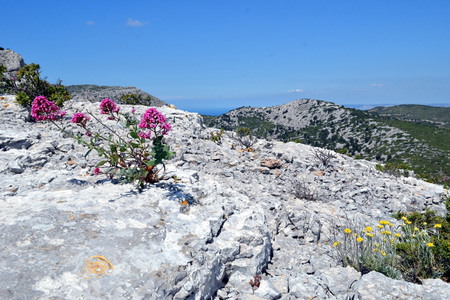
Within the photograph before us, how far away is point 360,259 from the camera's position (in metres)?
4.44

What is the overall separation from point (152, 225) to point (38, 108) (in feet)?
11.3

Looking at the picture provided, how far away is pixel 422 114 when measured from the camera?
17000cm

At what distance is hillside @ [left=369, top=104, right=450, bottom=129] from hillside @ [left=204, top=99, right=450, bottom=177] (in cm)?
6028

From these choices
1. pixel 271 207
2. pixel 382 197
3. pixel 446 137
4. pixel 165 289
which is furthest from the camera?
pixel 446 137

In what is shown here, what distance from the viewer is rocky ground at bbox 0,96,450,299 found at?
3100 mm

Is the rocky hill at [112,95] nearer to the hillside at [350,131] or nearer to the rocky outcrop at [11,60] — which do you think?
the rocky outcrop at [11,60]

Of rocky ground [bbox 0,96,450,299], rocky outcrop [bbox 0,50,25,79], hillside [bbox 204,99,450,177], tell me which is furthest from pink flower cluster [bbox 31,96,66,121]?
hillside [bbox 204,99,450,177]

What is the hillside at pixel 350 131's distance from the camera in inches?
2921

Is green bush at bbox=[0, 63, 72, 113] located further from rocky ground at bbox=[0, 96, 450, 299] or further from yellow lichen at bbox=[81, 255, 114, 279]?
yellow lichen at bbox=[81, 255, 114, 279]

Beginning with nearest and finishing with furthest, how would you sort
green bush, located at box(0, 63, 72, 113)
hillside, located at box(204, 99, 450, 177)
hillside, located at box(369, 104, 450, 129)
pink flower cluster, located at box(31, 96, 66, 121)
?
1. pink flower cluster, located at box(31, 96, 66, 121)
2. green bush, located at box(0, 63, 72, 113)
3. hillside, located at box(204, 99, 450, 177)
4. hillside, located at box(369, 104, 450, 129)

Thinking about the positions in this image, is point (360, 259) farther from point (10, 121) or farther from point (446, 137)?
point (446, 137)

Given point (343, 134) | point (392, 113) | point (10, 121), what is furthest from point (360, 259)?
point (392, 113)

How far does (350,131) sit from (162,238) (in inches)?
4302

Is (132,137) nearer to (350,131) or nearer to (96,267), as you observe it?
(96,267)
